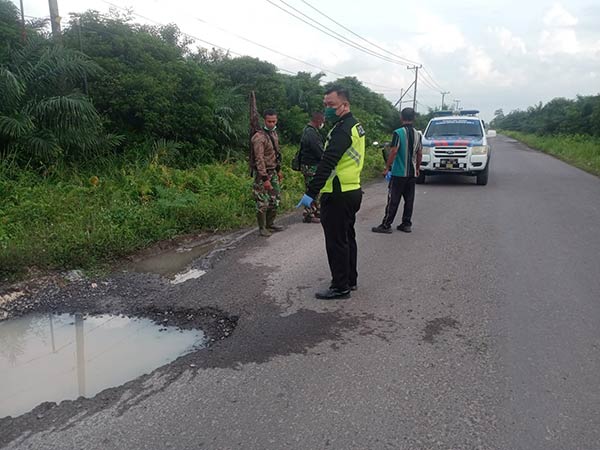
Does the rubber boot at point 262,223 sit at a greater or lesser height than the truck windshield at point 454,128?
lesser

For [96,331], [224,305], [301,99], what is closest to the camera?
[96,331]

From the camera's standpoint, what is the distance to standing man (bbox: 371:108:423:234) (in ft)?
23.2

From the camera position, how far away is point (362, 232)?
7273mm

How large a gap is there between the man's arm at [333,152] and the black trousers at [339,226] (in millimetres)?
227

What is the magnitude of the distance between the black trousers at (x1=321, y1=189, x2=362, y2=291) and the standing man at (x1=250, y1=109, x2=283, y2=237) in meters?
2.48

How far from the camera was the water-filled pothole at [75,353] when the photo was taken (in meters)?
3.12

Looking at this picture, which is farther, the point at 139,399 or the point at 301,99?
the point at 301,99

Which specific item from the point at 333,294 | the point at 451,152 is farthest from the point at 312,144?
the point at 451,152

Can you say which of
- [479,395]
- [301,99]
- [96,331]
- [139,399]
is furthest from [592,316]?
[301,99]

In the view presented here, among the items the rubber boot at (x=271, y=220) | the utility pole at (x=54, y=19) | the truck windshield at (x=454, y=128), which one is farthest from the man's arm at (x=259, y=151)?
the truck windshield at (x=454, y=128)

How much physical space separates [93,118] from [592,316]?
335 inches

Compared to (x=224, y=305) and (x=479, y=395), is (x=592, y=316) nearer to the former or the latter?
(x=479, y=395)

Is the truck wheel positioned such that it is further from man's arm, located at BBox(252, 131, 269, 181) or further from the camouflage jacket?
man's arm, located at BBox(252, 131, 269, 181)

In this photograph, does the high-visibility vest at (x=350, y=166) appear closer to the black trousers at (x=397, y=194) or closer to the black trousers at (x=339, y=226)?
the black trousers at (x=339, y=226)
